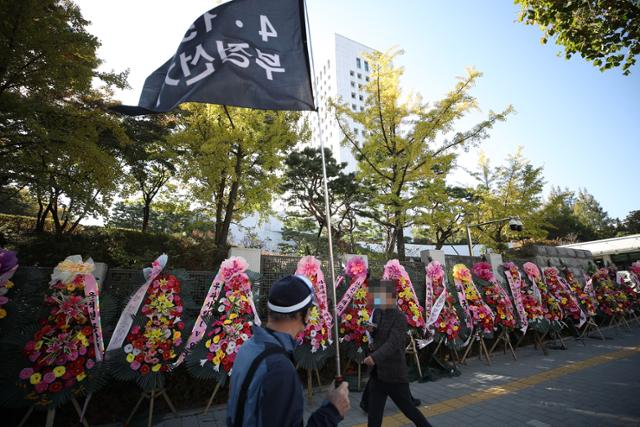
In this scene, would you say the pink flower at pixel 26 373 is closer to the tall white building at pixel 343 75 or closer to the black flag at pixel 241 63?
the black flag at pixel 241 63

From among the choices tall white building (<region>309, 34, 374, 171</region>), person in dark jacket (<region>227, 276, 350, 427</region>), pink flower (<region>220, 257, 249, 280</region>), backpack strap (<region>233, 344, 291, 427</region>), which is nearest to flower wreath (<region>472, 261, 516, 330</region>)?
pink flower (<region>220, 257, 249, 280</region>)

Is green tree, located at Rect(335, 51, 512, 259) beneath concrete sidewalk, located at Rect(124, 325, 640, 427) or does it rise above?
above

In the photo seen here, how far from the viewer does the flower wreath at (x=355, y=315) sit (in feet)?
18.2

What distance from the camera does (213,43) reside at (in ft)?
13.3

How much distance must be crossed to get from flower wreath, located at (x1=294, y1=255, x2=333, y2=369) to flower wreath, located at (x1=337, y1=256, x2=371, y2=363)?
1.38 ft

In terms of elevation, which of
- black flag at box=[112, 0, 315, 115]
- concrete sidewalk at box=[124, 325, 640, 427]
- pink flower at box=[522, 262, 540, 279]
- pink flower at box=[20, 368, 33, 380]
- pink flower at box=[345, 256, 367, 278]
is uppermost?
black flag at box=[112, 0, 315, 115]

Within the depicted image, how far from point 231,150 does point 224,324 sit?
9275 mm

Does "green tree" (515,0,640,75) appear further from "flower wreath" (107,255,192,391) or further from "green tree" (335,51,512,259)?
"flower wreath" (107,255,192,391)

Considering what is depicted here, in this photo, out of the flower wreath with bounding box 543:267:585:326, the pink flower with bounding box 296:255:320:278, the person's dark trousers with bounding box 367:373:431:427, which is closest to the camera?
the person's dark trousers with bounding box 367:373:431:427

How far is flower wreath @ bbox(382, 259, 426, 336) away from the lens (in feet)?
20.1

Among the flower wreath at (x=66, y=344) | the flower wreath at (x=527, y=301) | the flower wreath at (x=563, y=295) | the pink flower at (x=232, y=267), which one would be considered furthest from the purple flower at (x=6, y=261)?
the flower wreath at (x=563, y=295)

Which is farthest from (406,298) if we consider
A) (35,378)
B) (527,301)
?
(35,378)

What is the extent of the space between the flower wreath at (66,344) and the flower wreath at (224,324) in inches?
47.9

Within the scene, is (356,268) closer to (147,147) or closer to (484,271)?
(484,271)
